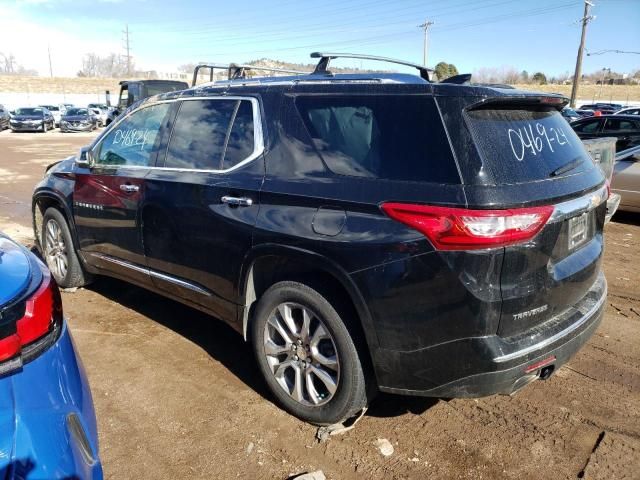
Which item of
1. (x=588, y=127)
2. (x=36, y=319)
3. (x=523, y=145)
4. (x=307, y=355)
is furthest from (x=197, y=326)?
(x=588, y=127)

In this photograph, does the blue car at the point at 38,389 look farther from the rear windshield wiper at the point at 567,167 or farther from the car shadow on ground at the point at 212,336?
the rear windshield wiper at the point at 567,167

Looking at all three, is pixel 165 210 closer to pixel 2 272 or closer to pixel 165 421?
pixel 165 421

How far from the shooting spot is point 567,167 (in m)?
2.80

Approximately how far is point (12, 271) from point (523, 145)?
7.68 feet

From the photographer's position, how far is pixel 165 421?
10.2 feet

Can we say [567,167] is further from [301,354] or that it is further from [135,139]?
[135,139]

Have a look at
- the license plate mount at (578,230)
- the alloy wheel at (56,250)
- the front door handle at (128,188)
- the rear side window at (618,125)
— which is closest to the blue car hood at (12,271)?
the front door handle at (128,188)

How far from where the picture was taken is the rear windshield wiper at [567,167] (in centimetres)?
270

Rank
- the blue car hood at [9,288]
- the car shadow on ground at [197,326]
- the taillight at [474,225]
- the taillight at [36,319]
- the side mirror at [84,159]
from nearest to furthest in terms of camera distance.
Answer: the blue car hood at [9,288] < the taillight at [36,319] < the taillight at [474,225] < the car shadow on ground at [197,326] < the side mirror at [84,159]

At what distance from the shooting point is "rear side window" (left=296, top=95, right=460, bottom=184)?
2.51 metres

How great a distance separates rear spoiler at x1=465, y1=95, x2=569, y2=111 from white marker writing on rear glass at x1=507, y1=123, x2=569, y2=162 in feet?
0.40

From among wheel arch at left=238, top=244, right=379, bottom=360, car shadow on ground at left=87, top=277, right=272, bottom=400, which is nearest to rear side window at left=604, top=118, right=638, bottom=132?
car shadow on ground at left=87, top=277, right=272, bottom=400

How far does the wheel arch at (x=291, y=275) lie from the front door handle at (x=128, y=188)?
1268 mm

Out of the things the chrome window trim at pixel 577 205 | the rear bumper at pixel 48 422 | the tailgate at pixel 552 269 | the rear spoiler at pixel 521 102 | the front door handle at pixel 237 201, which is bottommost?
the rear bumper at pixel 48 422
